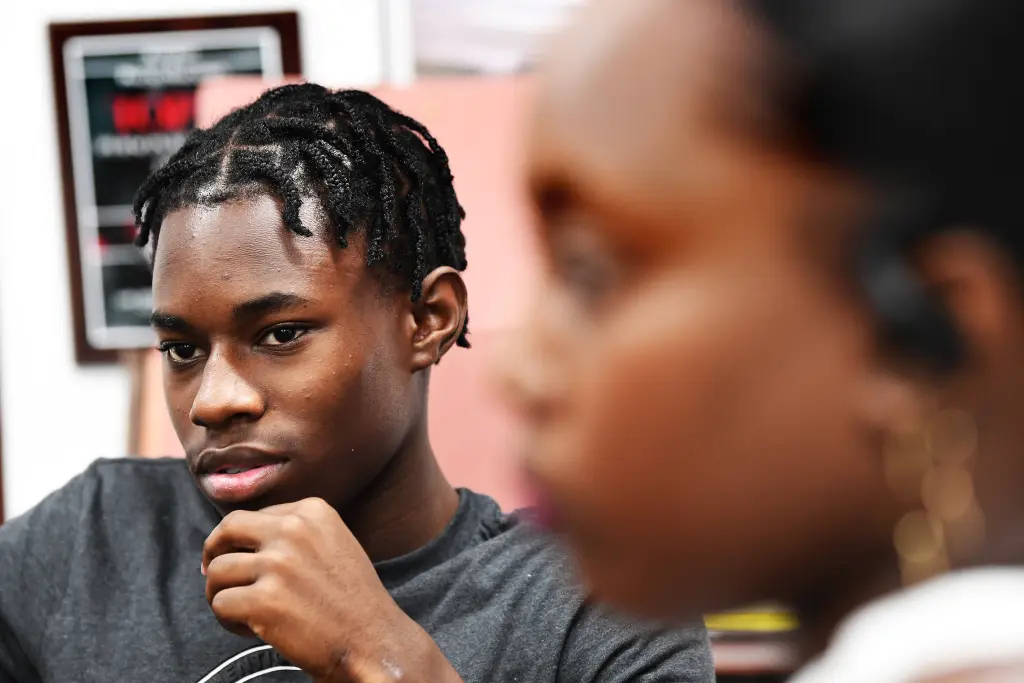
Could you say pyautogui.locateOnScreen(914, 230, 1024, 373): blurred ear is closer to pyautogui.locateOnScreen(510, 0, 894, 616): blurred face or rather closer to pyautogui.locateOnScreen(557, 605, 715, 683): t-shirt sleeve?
pyautogui.locateOnScreen(510, 0, 894, 616): blurred face

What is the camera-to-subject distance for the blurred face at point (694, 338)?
376mm

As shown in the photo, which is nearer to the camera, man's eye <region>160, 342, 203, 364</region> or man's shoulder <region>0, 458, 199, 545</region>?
man's eye <region>160, 342, 203, 364</region>

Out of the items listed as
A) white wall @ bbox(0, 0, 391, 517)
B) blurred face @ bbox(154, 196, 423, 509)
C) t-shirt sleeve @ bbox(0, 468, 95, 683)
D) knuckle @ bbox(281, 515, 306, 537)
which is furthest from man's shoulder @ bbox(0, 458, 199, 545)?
white wall @ bbox(0, 0, 391, 517)

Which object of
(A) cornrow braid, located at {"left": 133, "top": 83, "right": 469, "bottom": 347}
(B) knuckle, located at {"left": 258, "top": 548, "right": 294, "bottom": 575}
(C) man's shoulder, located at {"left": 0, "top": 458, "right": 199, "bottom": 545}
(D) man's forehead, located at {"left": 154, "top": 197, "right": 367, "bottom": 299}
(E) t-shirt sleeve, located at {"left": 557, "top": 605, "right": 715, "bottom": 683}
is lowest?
(E) t-shirt sleeve, located at {"left": 557, "top": 605, "right": 715, "bottom": 683}

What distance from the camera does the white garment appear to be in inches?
14.4

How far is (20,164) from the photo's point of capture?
1.97 meters

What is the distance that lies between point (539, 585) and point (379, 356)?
212mm

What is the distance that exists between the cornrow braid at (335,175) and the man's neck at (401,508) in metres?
0.11

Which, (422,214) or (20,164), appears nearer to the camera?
(422,214)

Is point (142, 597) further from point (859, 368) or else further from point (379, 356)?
point (859, 368)

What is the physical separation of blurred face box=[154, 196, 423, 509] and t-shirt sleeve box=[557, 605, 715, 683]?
20 centimetres

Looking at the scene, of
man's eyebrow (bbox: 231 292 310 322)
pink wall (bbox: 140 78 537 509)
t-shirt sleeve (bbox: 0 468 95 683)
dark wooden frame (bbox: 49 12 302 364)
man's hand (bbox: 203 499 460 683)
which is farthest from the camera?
dark wooden frame (bbox: 49 12 302 364)

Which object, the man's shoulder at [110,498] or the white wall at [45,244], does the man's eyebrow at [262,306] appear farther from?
the white wall at [45,244]

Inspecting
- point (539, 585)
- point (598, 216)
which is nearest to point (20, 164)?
point (539, 585)
